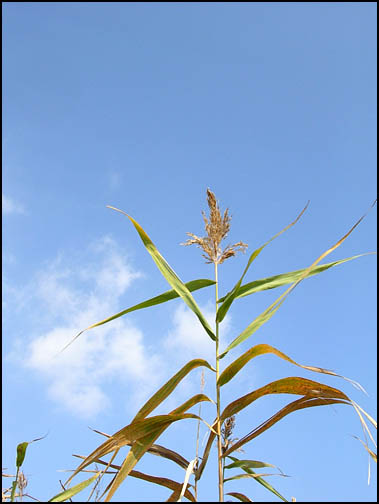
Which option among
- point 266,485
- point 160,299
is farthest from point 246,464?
point 160,299

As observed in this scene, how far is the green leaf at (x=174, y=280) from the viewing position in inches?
68.1

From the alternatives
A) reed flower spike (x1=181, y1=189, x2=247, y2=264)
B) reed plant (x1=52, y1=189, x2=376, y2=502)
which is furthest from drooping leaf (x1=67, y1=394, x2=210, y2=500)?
reed flower spike (x1=181, y1=189, x2=247, y2=264)

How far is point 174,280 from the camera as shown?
5.73ft

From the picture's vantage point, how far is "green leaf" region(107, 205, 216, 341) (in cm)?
173

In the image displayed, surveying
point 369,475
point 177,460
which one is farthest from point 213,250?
point 369,475

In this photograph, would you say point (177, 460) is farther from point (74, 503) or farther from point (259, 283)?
point (259, 283)

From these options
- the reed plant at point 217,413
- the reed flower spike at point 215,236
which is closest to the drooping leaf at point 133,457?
the reed plant at point 217,413

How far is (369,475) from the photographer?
1.24m

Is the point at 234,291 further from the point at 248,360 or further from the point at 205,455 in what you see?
the point at 205,455

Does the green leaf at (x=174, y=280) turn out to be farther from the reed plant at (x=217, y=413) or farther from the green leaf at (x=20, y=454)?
the green leaf at (x=20, y=454)

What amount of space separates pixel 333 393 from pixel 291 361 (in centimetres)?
17

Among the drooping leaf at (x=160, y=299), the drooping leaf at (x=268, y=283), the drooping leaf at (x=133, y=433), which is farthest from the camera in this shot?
the drooping leaf at (x=268, y=283)

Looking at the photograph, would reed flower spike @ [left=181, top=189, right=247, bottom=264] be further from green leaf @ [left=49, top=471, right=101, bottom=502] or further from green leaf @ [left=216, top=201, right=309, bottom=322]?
green leaf @ [left=49, top=471, right=101, bottom=502]

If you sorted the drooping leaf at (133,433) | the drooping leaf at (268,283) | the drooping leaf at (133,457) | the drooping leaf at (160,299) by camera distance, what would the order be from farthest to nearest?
the drooping leaf at (268,283) → the drooping leaf at (160,299) → the drooping leaf at (133,433) → the drooping leaf at (133,457)
